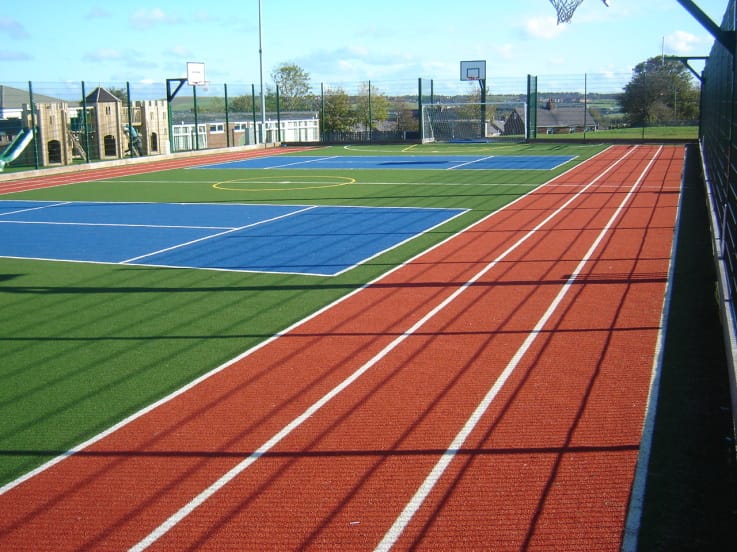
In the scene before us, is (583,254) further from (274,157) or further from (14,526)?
(274,157)

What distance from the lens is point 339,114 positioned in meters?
62.1

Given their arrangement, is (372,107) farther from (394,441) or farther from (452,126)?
(394,441)

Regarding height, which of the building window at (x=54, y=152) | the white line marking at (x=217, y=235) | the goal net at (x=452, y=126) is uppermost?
the goal net at (x=452, y=126)

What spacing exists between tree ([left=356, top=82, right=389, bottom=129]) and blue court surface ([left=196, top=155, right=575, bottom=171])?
1775 centimetres

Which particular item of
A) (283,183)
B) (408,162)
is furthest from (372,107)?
(283,183)

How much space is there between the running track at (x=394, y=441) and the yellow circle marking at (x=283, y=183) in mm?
14057

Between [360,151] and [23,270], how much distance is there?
30039 millimetres

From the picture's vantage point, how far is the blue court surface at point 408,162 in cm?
3116

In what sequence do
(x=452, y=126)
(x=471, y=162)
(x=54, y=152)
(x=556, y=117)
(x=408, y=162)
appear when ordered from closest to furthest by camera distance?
(x=471, y=162)
(x=408, y=162)
(x=54, y=152)
(x=452, y=126)
(x=556, y=117)

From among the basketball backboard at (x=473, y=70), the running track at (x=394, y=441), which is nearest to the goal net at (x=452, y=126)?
the basketball backboard at (x=473, y=70)

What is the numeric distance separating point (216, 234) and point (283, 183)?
10067 mm

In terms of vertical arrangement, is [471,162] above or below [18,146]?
below

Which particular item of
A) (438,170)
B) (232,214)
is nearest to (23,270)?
(232,214)

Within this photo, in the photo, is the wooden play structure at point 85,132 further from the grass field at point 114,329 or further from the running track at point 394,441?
the running track at point 394,441
